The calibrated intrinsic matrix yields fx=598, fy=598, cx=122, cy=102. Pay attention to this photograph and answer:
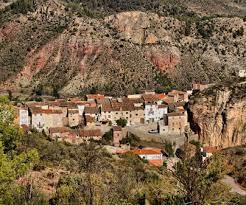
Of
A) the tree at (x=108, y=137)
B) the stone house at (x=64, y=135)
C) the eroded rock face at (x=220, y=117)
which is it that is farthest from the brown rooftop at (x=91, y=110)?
the eroded rock face at (x=220, y=117)

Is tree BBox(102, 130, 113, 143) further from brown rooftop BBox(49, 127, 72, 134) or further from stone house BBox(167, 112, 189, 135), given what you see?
stone house BBox(167, 112, 189, 135)

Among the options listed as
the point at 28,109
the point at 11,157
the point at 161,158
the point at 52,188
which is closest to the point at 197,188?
the point at 11,157

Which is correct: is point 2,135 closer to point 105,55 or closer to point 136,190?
point 136,190

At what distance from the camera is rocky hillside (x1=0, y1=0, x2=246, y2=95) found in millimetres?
104125

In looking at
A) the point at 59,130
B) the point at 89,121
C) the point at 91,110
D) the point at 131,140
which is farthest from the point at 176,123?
the point at 59,130

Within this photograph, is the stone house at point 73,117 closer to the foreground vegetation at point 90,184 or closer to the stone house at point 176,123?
the stone house at point 176,123

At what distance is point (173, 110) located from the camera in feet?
238

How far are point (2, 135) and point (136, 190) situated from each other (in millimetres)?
7994

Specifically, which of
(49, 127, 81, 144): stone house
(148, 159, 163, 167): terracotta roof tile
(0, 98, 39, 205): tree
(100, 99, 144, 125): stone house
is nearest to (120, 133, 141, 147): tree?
(100, 99, 144, 125): stone house

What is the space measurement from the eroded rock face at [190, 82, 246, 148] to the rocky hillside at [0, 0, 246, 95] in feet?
81.9

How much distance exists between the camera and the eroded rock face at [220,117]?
7075 cm

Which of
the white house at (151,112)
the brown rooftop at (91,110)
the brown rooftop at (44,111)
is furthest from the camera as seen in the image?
the white house at (151,112)

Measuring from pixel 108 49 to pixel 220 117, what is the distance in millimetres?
41048

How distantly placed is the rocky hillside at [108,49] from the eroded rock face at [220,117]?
81.9 ft
